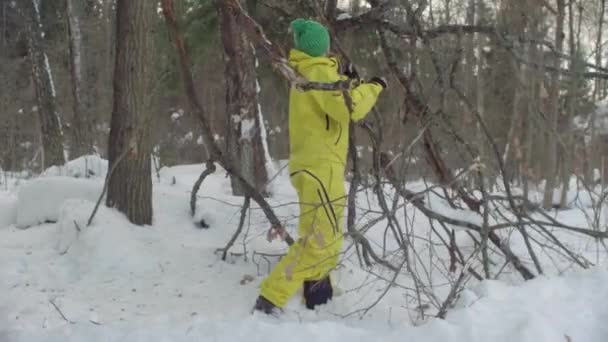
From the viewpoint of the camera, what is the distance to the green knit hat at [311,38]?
3.30 meters

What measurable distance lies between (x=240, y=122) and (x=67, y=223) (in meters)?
1.60

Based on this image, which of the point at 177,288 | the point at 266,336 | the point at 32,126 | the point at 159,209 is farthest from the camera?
the point at 32,126

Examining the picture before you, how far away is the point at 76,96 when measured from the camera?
1094 cm

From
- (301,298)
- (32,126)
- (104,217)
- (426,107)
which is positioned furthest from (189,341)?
(32,126)

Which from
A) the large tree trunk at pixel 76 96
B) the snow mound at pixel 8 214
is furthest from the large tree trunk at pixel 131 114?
the large tree trunk at pixel 76 96

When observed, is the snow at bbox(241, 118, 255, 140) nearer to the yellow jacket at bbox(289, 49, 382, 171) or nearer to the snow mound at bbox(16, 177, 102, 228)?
the snow mound at bbox(16, 177, 102, 228)

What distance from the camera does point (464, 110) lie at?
14.3ft

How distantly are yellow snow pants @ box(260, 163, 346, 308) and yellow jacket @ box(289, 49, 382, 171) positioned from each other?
65mm

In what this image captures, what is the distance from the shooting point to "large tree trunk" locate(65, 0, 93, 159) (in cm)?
1018

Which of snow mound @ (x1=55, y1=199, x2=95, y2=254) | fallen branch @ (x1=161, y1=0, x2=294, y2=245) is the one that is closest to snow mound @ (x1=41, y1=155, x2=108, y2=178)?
snow mound @ (x1=55, y1=199, x2=95, y2=254)

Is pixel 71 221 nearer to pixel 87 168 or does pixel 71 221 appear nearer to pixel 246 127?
pixel 246 127

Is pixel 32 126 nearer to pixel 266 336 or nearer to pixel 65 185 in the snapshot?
pixel 65 185

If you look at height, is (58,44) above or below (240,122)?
above

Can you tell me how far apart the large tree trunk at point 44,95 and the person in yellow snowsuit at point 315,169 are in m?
7.23
